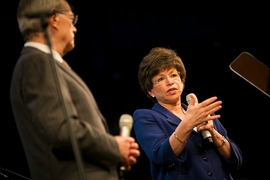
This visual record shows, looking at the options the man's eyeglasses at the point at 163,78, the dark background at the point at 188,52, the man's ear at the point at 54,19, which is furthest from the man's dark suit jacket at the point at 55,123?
the dark background at the point at 188,52

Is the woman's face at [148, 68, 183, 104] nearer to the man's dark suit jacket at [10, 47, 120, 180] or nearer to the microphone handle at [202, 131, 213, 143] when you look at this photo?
the microphone handle at [202, 131, 213, 143]

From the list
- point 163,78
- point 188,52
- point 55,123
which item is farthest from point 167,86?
point 188,52

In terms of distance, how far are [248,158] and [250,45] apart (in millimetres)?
973

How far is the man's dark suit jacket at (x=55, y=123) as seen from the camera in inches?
66.8

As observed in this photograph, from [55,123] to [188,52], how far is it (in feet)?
9.58

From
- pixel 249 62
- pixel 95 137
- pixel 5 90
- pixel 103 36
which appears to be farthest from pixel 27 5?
pixel 103 36

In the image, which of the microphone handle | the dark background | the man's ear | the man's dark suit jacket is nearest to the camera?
the man's dark suit jacket

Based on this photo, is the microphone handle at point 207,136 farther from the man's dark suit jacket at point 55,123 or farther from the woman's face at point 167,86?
the man's dark suit jacket at point 55,123

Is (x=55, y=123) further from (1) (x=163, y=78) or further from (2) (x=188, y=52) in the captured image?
(2) (x=188, y=52)

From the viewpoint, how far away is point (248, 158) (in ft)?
14.3

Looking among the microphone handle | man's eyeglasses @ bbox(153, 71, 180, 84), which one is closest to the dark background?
man's eyeglasses @ bbox(153, 71, 180, 84)

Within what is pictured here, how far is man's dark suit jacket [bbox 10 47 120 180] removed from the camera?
170 cm

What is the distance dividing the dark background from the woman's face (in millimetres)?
1624

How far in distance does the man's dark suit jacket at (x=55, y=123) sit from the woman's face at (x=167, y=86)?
0.88m
